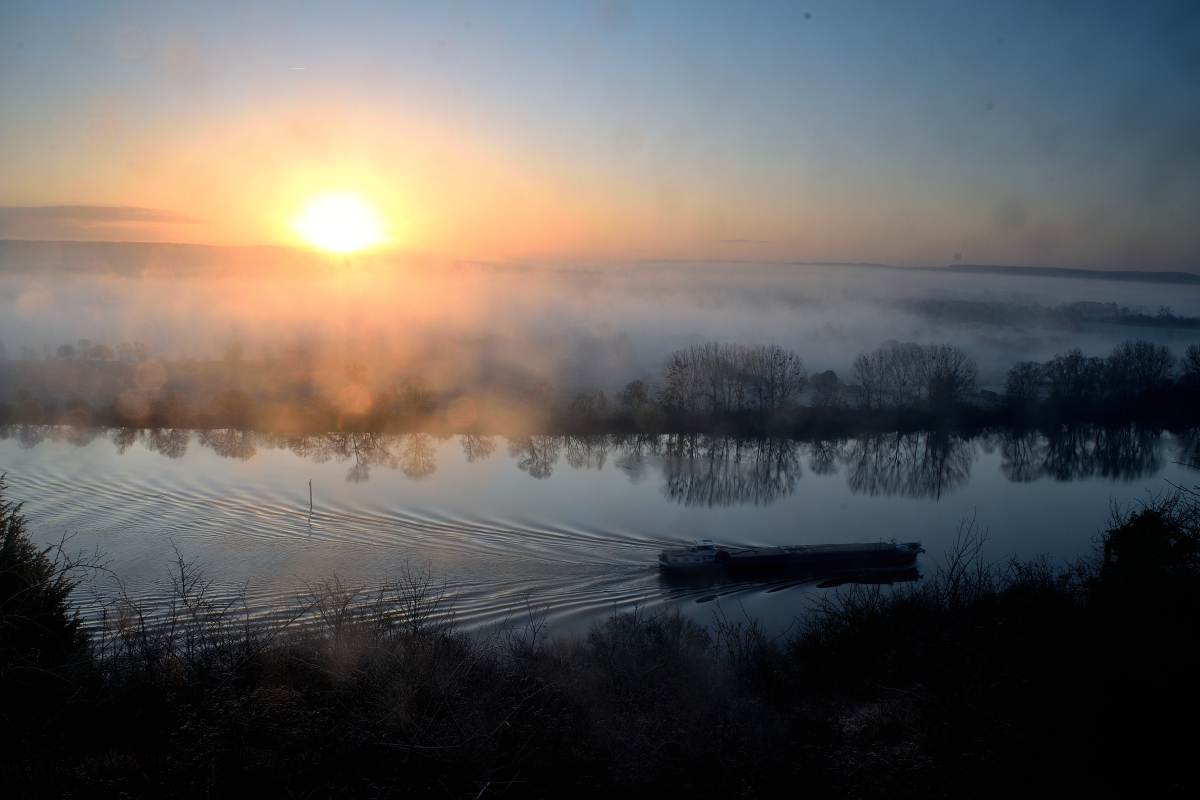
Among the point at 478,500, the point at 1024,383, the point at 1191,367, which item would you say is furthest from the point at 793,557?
the point at 1191,367

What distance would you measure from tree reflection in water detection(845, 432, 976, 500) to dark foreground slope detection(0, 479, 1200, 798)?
34.1 feet

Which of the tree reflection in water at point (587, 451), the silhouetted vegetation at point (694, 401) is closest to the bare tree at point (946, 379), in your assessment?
the silhouetted vegetation at point (694, 401)

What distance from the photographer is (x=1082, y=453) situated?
20812mm

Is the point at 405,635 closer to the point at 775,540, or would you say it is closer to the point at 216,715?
the point at 216,715

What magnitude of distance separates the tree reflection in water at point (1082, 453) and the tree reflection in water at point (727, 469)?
6012mm

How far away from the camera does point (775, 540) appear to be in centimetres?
1202

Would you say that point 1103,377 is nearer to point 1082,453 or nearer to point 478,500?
point 1082,453

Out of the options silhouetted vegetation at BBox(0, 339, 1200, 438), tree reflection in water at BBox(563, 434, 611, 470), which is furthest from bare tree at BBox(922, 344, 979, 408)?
tree reflection in water at BBox(563, 434, 611, 470)

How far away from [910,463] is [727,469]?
18.8 ft

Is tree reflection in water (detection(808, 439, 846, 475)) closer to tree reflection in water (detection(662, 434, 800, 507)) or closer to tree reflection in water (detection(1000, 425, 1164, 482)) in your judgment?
tree reflection in water (detection(662, 434, 800, 507))

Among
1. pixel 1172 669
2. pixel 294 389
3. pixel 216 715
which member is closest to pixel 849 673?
pixel 1172 669

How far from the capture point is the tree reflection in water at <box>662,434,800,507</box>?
49.1ft

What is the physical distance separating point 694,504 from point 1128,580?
26.2ft

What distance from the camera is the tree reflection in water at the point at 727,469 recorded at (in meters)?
15.0
